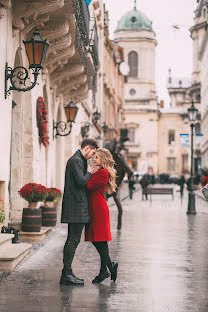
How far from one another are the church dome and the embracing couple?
92.7 meters

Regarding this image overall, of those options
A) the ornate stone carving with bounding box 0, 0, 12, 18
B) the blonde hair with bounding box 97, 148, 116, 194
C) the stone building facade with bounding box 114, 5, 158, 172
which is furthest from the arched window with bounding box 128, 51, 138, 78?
the blonde hair with bounding box 97, 148, 116, 194

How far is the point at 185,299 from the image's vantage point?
673 cm

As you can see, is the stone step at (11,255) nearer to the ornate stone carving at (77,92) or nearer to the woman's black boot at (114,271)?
the woman's black boot at (114,271)

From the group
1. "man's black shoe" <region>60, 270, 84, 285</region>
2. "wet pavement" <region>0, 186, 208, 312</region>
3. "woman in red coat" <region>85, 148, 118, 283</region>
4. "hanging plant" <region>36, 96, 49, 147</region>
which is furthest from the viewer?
"hanging plant" <region>36, 96, 49, 147</region>

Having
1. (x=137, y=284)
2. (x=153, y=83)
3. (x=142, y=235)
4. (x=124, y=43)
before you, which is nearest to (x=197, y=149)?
(x=153, y=83)

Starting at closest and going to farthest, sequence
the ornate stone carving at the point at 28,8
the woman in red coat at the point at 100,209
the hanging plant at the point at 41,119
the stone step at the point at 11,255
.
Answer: the woman in red coat at the point at 100,209
the stone step at the point at 11,255
the ornate stone carving at the point at 28,8
the hanging plant at the point at 41,119

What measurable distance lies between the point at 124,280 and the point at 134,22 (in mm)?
94737

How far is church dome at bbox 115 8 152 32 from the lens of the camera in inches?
3885

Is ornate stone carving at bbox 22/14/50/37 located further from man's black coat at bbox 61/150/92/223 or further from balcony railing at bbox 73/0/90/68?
man's black coat at bbox 61/150/92/223

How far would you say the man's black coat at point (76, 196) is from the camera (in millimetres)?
7438

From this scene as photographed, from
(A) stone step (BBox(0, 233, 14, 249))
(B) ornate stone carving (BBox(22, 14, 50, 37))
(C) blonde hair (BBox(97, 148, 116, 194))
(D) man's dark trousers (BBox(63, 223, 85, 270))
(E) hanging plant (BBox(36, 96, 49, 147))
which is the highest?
(B) ornate stone carving (BBox(22, 14, 50, 37))

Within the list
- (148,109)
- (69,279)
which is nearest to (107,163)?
(69,279)

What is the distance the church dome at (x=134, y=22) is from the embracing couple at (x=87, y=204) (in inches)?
3649

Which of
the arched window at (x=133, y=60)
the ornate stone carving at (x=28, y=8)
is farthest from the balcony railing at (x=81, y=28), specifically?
the arched window at (x=133, y=60)
